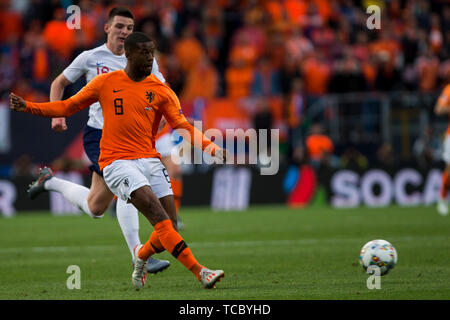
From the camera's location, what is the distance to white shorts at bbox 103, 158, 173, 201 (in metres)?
7.59

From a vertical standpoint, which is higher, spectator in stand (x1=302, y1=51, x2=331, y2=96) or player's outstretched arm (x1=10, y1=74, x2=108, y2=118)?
spectator in stand (x1=302, y1=51, x2=331, y2=96)

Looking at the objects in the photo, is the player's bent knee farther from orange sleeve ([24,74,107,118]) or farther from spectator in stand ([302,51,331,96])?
spectator in stand ([302,51,331,96])

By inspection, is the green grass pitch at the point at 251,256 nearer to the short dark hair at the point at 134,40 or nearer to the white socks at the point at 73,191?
the white socks at the point at 73,191

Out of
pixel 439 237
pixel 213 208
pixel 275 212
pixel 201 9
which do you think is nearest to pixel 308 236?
pixel 439 237

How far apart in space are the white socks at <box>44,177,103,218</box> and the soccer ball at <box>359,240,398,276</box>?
9.51ft

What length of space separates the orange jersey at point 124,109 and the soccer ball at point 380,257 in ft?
6.14

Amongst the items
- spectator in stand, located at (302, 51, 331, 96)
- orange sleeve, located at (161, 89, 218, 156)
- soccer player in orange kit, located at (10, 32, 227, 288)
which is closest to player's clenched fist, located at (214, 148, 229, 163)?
soccer player in orange kit, located at (10, 32, 227, 288)

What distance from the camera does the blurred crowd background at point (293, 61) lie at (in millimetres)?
20719

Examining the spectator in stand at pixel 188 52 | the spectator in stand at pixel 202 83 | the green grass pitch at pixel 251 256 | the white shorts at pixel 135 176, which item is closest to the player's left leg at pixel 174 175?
the green grass pitch at pixel 251 256

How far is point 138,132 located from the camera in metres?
7.78

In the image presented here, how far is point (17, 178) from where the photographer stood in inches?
774

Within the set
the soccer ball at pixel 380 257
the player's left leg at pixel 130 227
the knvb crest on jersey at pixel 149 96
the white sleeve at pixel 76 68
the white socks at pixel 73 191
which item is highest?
the white sleeve at pixel 76 68

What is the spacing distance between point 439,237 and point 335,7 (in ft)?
46.0

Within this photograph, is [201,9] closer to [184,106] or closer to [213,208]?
[184,106]
